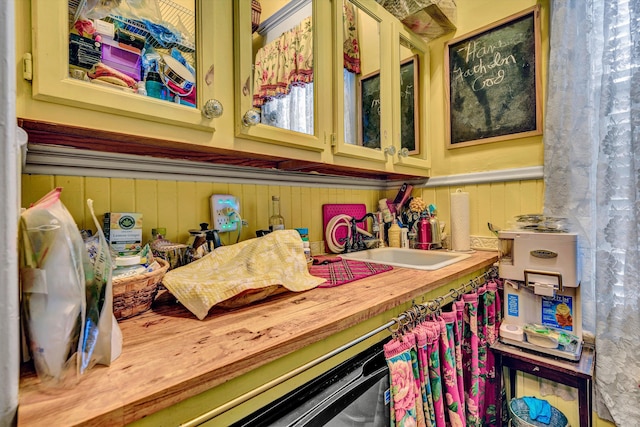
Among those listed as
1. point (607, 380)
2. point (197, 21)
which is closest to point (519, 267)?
point (607, 380)

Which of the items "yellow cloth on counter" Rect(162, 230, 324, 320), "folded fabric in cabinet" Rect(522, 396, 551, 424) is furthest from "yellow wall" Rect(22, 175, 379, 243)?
"folded fabric in cabinet" Rect(522, 396, 551, 424)

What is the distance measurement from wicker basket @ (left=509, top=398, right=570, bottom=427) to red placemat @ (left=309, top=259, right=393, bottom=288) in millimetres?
887

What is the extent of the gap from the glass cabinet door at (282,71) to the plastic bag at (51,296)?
0.53m

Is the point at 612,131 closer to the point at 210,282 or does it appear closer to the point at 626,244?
the point at 626,244

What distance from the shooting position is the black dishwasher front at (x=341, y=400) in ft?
1.75

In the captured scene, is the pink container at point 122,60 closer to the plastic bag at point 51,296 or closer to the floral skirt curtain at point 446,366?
the plastic bag at point 51,296

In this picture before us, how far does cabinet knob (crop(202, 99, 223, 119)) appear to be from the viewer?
75 centimetres

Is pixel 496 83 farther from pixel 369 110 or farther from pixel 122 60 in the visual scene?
pixel 122 60

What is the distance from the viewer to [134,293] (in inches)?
24.7

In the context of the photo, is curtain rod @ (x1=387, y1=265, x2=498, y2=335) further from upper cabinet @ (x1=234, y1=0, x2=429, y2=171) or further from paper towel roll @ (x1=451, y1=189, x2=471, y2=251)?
upper cabinet @ (x1=234, y1=0, x2=429, y2=171)

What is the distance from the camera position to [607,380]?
3.63 feet

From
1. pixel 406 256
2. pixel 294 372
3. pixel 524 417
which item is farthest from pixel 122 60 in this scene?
pixel 524 417

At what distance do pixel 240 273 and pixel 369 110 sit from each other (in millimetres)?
990

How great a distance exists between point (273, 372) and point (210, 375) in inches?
5.3
